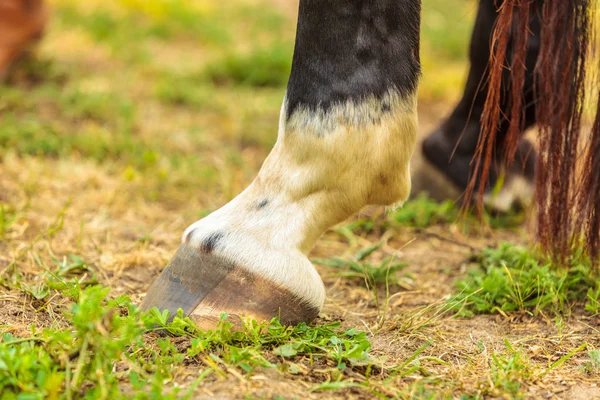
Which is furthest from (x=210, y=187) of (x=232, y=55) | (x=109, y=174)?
(x=232, y=55)

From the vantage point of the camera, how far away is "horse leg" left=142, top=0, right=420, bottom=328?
137cm

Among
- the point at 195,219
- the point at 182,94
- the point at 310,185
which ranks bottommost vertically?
the point at 195,219

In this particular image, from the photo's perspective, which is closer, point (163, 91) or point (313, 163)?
point (313, 163)

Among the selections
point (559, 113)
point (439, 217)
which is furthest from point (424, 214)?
point (559, 113)

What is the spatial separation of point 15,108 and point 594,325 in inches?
97.6

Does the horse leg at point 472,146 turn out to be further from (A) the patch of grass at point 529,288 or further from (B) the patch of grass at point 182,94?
(B) the patch of grass at point 182,94

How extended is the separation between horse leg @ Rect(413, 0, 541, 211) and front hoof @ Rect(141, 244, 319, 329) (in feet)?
3.42

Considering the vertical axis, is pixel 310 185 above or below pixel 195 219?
above

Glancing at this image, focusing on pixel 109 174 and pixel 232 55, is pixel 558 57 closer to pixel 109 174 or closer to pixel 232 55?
pixel 109 174

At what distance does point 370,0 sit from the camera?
136cm

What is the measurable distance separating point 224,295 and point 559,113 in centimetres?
78

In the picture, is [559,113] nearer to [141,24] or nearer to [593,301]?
[593,301]

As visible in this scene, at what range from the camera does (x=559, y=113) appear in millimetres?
1425

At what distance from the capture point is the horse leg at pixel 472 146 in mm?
2188
